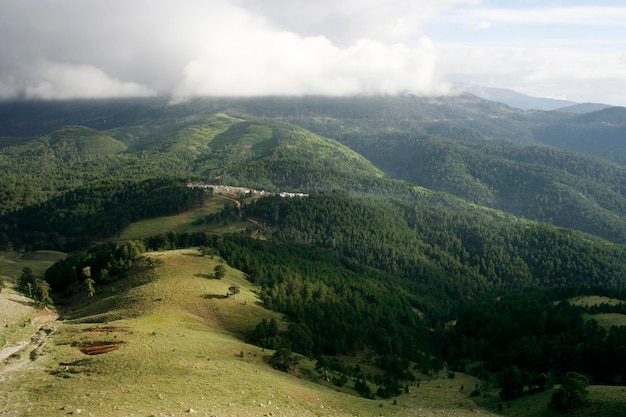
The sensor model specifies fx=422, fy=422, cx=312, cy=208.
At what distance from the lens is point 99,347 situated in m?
66.8

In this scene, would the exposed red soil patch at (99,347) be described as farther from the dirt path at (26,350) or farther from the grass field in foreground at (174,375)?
the dirt path at (26,350)

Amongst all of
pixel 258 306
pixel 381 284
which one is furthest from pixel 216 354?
pixel 381 284

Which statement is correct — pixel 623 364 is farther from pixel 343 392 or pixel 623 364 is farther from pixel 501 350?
pixel 343 392

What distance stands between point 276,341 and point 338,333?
2904 centimetres

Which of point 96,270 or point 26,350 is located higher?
point 26,350

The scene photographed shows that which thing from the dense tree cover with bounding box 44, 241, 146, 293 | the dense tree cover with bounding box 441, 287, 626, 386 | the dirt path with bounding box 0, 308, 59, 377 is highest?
the dirt path with bounding box 0, 308, 59, 377

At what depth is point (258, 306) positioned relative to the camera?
11312 centimetres

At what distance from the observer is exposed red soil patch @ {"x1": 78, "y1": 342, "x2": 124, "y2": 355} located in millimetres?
64919

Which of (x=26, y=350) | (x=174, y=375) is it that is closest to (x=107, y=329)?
(x=26, y=350)

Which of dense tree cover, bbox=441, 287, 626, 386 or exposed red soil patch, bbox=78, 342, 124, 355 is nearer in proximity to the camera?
exposed red soil patch, bbox=78, 342, 124, 355

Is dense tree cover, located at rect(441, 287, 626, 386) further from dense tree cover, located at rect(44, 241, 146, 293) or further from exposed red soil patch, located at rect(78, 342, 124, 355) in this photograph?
dense tree cover, located at rect(44, 241, 146, 293)

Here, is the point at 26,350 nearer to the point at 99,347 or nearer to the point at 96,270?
the point at 99,347

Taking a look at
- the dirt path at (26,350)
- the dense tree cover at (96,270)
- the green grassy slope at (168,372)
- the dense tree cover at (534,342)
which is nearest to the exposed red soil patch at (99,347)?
the green grassy slope at (168,372)

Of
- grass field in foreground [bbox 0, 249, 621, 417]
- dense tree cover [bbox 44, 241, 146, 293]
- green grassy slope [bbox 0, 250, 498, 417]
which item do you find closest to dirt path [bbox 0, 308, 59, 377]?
grass field in foreground [bbox 0, 249, 621, 417]
